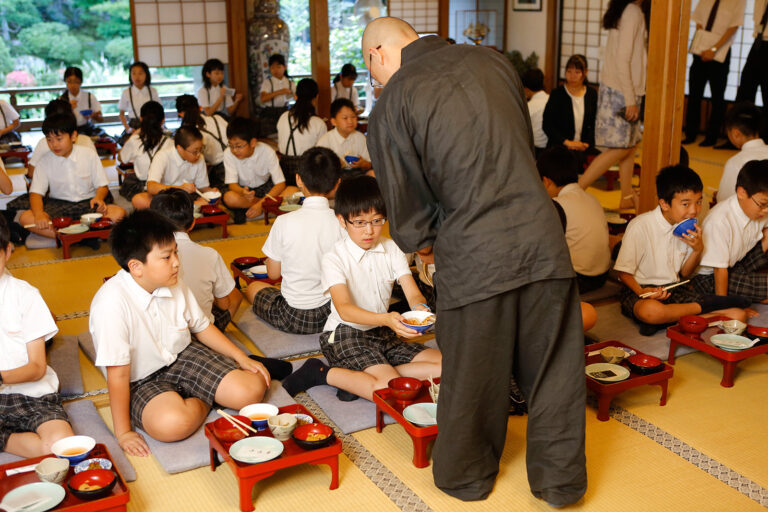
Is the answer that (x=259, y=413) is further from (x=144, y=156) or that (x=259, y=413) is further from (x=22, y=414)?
(x=144, y=156)

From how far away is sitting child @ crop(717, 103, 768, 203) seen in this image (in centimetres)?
496

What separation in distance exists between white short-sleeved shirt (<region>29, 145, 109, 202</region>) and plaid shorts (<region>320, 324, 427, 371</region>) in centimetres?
312

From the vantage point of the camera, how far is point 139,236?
113 inches

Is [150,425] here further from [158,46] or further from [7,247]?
[158,46]

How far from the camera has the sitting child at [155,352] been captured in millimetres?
2871

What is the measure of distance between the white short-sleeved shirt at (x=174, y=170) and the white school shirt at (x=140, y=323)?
3.07 meters

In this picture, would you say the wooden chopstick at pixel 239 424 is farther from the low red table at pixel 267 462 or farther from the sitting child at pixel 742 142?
the sitting child at pixel 742 142

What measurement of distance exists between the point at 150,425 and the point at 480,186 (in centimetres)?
151

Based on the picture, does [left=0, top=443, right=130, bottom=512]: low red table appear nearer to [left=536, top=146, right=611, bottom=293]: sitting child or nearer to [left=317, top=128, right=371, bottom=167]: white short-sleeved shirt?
[left=536, top=146, right=611, bottom=293]: sitting child

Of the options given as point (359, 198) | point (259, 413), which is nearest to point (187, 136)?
point (359, 198)

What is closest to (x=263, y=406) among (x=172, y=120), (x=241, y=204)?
(x=241, y=204)

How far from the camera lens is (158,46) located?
1015 centimetres

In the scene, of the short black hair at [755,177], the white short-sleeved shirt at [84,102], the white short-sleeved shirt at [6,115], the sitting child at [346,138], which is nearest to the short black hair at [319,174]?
the short black hair at [755,177]

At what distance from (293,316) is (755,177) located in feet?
8.04
